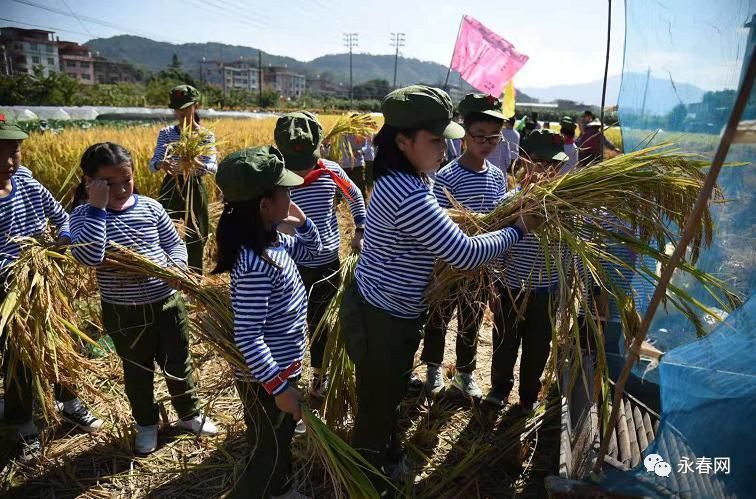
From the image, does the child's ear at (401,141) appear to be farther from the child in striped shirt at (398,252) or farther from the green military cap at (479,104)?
the green military cap at (479,104)

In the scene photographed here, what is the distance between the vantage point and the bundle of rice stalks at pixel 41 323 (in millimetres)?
2057

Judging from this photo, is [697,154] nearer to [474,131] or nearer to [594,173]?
[594,173]

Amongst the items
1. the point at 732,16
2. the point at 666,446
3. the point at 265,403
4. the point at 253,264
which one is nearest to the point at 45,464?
the point at 265,403

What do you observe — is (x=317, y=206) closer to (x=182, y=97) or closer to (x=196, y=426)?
(x=196, y=426)

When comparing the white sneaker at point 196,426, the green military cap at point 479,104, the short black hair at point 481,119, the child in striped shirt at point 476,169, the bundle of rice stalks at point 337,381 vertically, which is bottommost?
the white sneaker at point 196,426

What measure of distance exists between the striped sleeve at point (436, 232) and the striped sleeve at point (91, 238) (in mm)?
1287

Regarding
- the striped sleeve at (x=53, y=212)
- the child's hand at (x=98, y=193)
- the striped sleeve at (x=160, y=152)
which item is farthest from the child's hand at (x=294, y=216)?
the striped sleeve at (x=160, y=152)

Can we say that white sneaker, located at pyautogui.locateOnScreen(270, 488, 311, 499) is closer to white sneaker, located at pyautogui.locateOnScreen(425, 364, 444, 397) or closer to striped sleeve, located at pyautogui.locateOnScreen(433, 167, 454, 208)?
white sneaker, located at pyautogui.locateOnScreen(425, 364, 444, 397)

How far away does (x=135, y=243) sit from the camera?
2158 mm

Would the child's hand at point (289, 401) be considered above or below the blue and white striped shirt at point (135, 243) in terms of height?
below

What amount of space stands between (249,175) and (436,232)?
2.07 feet

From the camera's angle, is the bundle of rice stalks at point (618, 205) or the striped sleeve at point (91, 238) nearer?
the bundle of rice stalks at point (618, 205)

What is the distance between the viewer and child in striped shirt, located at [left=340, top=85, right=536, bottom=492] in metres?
1.52

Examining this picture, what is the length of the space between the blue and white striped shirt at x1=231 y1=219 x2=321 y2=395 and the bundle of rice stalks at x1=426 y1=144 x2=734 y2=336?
20.1 inches
